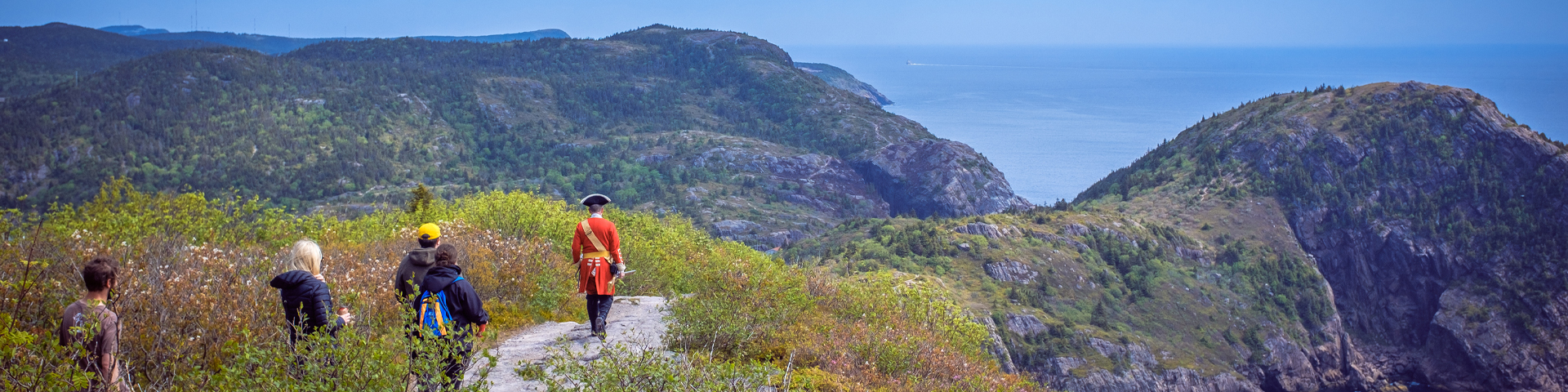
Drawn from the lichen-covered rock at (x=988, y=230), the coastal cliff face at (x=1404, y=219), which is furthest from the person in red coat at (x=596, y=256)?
the coastal cliff face at (x=1404, y=219)

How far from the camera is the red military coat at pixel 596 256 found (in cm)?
1160

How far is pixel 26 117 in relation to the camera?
4993 inches

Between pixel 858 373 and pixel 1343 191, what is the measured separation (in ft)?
417

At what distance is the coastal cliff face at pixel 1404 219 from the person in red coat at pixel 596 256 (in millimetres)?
86218

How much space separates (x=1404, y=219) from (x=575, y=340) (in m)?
129

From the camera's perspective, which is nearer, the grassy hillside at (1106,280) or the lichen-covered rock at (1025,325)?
the lichen-covered rock at (1025,325)

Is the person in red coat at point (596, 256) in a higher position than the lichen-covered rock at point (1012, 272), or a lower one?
higher

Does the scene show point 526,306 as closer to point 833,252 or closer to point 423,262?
point 423,262

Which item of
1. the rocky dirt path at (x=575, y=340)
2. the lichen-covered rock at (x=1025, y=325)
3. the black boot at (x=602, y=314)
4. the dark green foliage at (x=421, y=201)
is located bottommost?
the lichen-covered rock at (x=1025, y=325)

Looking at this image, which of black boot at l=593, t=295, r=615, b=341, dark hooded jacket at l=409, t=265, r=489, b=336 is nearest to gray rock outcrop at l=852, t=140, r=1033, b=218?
black boot at l=593, t=295, r=615, b=341

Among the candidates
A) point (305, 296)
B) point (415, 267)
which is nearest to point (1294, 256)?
point (415, 267)

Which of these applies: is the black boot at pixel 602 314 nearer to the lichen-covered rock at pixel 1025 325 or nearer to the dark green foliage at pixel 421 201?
the dark green foliage at pixel 421 201

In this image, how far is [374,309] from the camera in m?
10.9

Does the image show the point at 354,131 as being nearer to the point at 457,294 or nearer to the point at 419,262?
the point at 419,262
